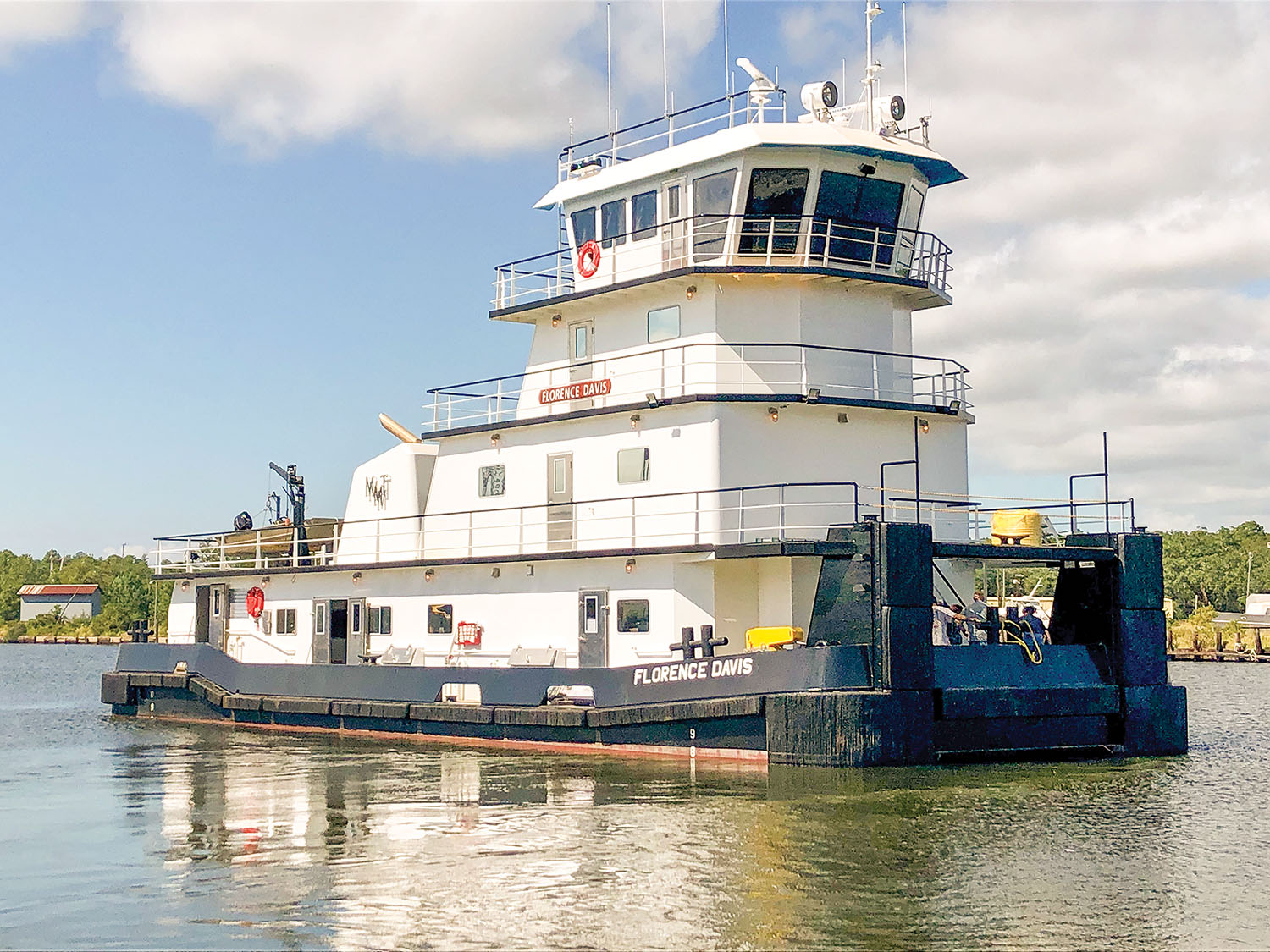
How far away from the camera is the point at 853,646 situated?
16.8 m

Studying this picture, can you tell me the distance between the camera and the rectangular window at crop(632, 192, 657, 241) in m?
21.5

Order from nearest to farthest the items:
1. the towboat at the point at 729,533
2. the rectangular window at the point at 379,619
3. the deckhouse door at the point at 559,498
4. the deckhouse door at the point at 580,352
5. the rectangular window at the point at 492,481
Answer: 1. the towboat at the point at 729,533
2. the deckhouse door at the point at 559,498
3. the deckhouse door at the point at 580,352
4. the rectangular window at the point at 492,481
5. the rectangular window at the point at 379,619

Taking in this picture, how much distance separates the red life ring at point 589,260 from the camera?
22.2 metres

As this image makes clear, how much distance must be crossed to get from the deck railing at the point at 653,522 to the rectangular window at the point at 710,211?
3.77 metres

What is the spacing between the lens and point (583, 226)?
74.6 ft

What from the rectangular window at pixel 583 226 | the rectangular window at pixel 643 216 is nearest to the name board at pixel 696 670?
the rectangular window at pixel 643 216

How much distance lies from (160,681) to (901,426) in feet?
48.0

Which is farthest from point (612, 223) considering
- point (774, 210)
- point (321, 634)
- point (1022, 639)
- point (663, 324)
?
point (1022, 639)

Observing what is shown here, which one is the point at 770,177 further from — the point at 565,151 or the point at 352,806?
the point at 352,806

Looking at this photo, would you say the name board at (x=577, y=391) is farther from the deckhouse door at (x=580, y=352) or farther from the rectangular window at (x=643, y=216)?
the rectangular window at (x=643, y=216)

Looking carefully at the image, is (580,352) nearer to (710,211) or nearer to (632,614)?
(710,211)

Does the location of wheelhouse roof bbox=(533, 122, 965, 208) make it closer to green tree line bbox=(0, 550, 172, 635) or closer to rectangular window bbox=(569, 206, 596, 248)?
rectangular window bbox=(569, 206, 596, 248)

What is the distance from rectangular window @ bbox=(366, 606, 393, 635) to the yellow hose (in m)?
9.95

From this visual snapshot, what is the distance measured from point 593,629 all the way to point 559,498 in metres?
2.34
